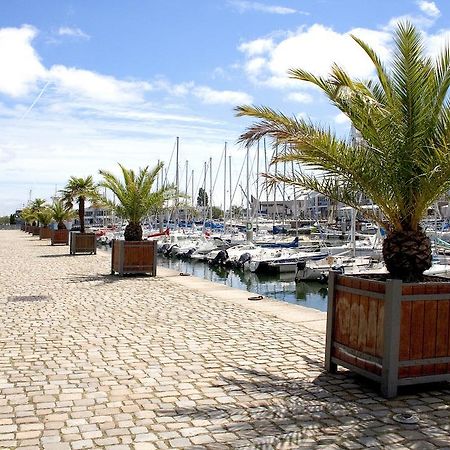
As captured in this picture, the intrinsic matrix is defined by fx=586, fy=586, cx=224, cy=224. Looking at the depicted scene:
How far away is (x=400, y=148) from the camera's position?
687cm

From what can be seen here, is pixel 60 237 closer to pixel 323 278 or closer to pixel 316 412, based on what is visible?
pixel 323 278

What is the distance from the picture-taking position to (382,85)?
24.6 feet

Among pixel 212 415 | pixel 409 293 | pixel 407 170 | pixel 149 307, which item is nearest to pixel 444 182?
pixel 407 170

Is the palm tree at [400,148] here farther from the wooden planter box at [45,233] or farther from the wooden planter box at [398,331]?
the wooden planter box at [45,233]

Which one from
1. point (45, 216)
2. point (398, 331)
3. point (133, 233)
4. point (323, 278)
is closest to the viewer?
point (398, 331)

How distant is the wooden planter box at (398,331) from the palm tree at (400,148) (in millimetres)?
697

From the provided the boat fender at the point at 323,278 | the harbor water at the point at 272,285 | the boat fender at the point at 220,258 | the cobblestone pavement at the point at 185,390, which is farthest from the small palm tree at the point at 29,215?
the cobblestone pavement at the point at 185,390

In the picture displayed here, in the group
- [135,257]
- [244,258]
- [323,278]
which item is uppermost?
[135,257]

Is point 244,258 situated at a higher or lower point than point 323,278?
higher

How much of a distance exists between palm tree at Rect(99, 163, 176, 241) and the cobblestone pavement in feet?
30.8

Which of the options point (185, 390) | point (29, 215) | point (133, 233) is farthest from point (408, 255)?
point (29, 215)

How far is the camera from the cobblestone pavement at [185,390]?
4879mm

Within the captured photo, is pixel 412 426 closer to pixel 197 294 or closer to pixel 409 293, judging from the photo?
pixel 409 293

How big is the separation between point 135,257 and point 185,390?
12.6 m
